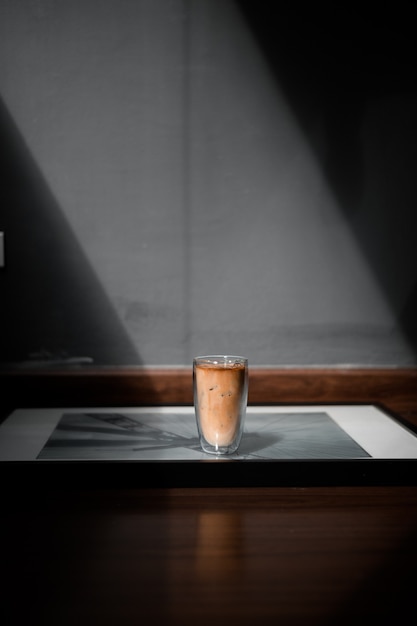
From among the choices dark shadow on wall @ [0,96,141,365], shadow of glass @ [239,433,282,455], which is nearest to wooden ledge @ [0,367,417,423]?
dark shadow on wall @ [0,96,141,365]

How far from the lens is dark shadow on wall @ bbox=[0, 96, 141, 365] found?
1.35 m

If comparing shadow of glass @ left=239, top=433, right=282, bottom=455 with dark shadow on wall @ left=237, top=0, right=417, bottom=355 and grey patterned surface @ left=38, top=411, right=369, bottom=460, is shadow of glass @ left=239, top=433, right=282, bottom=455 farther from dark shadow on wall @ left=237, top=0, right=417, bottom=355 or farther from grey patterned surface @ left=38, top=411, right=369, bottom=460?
dark shadow on wall @ left=237, top=0, right=417, bottom=355

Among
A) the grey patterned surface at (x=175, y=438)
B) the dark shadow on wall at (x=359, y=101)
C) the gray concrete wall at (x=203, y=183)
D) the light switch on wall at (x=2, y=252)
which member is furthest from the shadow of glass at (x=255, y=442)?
the light switch on wall at (x=2, y=252)

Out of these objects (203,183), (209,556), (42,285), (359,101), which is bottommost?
(209,556)

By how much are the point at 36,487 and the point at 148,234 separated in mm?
676

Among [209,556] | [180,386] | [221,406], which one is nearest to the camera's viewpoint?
[209,556]

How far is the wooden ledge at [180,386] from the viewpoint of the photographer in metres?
1.33

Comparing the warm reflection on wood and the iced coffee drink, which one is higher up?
the iced coffee drink

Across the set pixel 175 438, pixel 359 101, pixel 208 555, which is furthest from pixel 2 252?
pixel 208 555

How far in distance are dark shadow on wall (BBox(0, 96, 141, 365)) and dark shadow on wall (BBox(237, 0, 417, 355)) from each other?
0.54 meters

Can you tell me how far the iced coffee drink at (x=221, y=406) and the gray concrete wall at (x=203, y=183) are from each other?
484 millimetres

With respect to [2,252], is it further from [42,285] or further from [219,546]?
[219,546]

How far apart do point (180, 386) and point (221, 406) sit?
46 cm

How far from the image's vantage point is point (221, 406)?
0.90m
